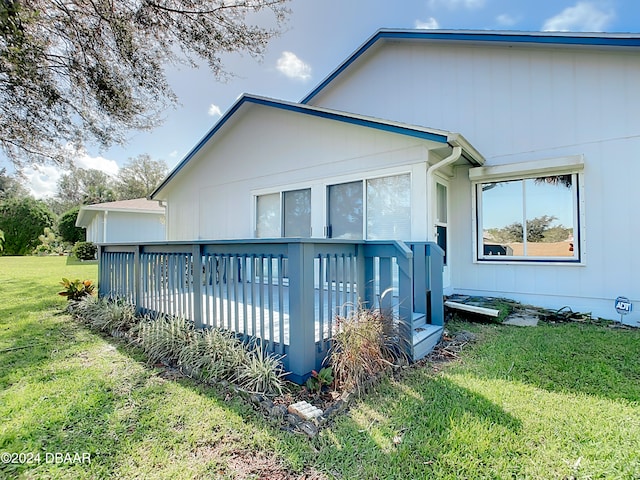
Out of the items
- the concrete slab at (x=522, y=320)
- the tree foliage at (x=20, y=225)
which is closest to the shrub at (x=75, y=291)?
the concrete slab at (x=522, y=320)

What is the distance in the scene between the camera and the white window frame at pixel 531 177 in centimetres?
547

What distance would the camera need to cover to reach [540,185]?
233 inches

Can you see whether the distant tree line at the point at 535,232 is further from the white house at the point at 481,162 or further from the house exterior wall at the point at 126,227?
the house exterior wall at the point at 126,227

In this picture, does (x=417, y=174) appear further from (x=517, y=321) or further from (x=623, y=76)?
(x=623, y=76)

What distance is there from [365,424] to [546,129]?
5.96 m

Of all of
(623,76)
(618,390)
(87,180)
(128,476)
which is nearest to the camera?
(128,476)

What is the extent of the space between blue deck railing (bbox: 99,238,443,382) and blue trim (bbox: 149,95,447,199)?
1.74 metres

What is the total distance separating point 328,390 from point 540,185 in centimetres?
542

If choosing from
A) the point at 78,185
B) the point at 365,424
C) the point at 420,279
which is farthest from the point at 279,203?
the point at 78,185

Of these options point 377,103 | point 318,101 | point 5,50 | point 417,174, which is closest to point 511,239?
point 417,174

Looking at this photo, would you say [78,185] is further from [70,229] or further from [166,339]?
[166,339]

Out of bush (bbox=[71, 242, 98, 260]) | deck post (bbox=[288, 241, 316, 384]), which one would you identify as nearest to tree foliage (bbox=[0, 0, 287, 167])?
deck post (bbox=[288, 241, 316, 384])

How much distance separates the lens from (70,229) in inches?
996

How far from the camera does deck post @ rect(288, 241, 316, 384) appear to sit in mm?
3070
